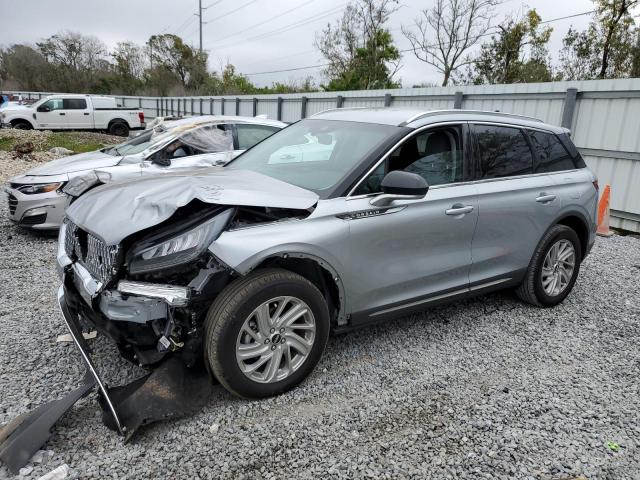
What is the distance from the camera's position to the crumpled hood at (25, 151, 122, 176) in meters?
6.43

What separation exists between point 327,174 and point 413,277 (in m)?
0.96

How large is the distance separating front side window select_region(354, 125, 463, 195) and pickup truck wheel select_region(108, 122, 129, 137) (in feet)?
70.6

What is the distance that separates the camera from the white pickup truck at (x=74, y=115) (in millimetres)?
20891

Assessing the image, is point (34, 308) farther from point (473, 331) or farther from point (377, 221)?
point (473, 331)

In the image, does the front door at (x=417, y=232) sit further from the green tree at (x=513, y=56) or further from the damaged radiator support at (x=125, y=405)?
the green tree at (x=513, y=56)

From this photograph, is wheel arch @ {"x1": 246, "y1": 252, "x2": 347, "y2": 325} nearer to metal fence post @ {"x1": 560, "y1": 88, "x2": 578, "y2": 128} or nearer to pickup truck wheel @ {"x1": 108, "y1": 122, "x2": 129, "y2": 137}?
metal fence post @ {"x1": 560, "y1": 88, "x2": 578, "y2": 128}

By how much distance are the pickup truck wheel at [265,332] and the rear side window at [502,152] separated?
191cm

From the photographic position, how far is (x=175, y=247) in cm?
260

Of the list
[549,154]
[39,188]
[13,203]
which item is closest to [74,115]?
[13,203]

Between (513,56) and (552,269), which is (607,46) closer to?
(513,56)

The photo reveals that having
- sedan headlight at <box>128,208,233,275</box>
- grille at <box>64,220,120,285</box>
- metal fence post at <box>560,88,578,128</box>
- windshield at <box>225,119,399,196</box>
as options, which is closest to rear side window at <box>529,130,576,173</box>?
windshield at <box>225,119,399,196</box>

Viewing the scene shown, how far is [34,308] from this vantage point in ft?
13.8

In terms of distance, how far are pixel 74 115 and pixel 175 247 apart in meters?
22.2

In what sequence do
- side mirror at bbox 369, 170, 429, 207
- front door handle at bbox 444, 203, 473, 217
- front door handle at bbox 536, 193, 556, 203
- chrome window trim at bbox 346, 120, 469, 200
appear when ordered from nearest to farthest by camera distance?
side mirror at bbox 369, 170, 429, 207 < chrome window trim at bbox 346, 120, 469, 200 < front door handle at bbox 444, 203, 473, 217 < front door handle at bbox 536, 193, 556, 203
